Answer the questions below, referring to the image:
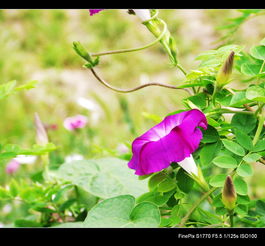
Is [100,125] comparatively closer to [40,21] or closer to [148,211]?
[40,21]

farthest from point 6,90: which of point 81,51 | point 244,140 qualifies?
point 244,140

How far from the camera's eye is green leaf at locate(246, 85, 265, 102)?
600mm

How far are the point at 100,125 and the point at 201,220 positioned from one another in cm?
181

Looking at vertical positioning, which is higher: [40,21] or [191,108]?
[191,108]

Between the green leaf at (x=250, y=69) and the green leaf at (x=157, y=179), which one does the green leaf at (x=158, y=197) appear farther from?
the green leaf at (x=250, y=69)

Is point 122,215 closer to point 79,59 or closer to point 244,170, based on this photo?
point 244,170

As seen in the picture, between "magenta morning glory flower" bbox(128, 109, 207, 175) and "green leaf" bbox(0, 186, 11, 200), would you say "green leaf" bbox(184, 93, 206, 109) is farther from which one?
"green leaf" bbox(0, 186, 11, 200)

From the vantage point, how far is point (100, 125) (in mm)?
2451

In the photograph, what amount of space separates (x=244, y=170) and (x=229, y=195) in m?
0.04

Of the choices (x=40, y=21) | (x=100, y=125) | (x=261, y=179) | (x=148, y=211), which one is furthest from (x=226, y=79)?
(x=40, y=21)

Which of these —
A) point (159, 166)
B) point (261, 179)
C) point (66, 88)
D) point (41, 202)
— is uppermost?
point (159, 166)

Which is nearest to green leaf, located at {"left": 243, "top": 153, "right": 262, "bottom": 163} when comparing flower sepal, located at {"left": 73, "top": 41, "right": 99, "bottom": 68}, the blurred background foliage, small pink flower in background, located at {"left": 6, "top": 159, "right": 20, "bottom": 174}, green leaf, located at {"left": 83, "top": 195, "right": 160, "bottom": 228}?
green leaf, located at {"left": 83, "top": 195, "right": 160, "bottom": 228}

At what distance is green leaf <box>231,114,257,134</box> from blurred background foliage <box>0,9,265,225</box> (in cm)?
161

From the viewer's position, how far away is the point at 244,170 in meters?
0.60
